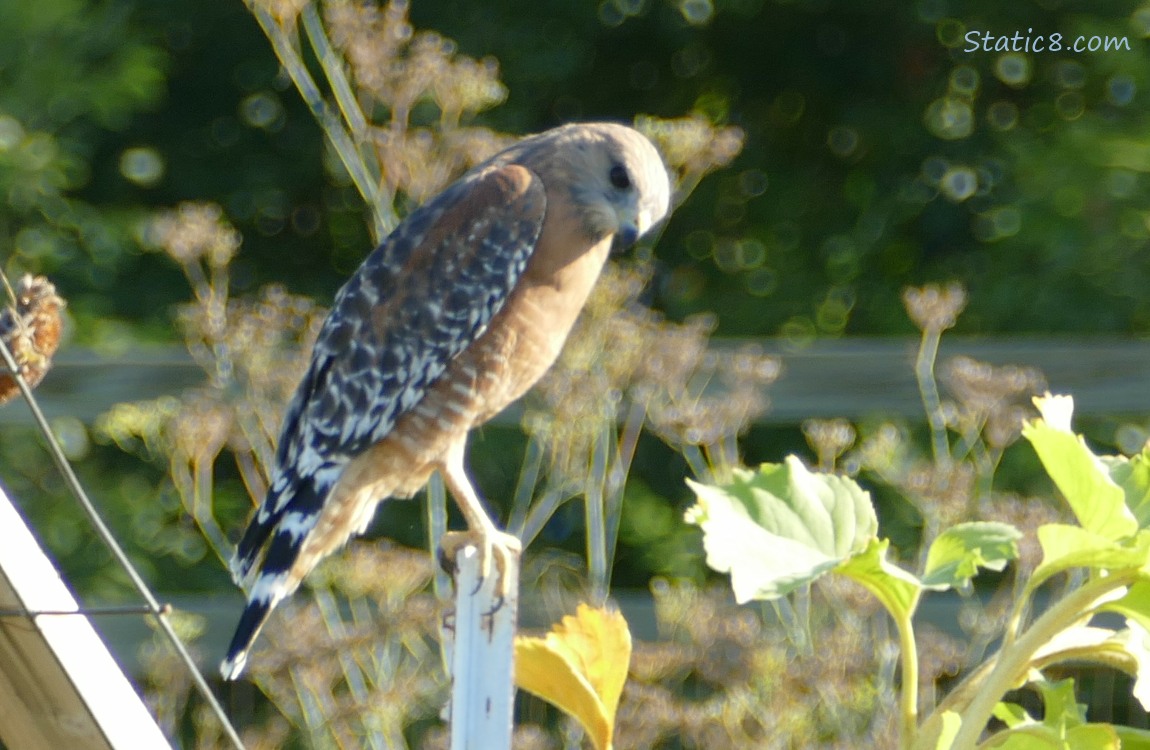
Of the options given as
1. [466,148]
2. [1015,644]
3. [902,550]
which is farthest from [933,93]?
[1015,644]

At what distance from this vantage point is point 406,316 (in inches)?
103

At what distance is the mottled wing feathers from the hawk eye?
133 millimetres

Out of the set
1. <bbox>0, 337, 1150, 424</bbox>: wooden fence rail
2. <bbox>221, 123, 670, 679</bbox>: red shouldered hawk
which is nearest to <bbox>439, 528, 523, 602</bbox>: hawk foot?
<bbox>221, 123, 670, 679</bbox>: red shouldered hawk

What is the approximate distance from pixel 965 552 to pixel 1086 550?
0.10 metres

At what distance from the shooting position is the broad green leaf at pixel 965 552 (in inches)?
42.6

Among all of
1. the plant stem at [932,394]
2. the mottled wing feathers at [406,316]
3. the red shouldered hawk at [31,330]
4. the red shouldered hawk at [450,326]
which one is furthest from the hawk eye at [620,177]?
the red shouldered hawk at [31,330]

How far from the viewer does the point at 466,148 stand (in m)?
2.69

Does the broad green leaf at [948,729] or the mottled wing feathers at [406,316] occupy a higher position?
the mottled wing feathers at [406,316]

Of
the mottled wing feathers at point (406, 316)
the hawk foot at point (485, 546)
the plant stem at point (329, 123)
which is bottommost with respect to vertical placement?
the hawk foot at point (485, 546)

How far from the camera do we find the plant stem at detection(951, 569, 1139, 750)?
1.08m

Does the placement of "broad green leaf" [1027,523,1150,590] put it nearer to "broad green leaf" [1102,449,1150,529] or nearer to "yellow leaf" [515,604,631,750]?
"broad green leaf" [1102,449,1150,529]

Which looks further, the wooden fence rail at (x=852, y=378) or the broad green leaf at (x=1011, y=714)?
the wooden fence rail at (x=852, y=378)

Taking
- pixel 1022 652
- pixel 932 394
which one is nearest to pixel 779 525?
pixel 1022 652

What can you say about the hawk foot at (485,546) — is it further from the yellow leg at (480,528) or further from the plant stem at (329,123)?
the plant stem at (329,123)
